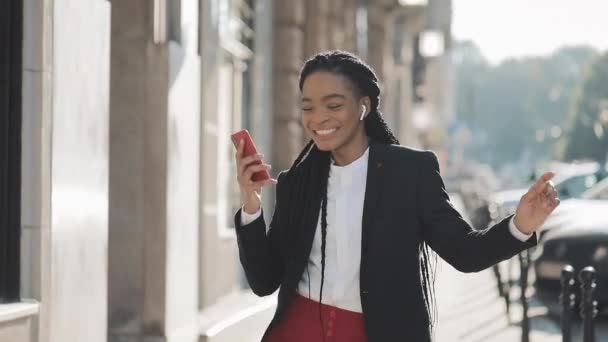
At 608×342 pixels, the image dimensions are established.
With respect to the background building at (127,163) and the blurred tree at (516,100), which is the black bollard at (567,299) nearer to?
the background building at (127,163)

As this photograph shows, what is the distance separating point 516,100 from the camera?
568 ft

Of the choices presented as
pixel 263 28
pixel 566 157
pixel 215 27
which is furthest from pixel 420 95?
pixel 215 27

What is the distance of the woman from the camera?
11.9 feet

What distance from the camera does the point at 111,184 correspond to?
8.91m

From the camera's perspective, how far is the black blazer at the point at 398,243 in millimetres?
3629

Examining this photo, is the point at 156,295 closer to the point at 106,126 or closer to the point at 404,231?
the point at 106,126

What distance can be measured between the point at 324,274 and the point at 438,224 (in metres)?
0.36

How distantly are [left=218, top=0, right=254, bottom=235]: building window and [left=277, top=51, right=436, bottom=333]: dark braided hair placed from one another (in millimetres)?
8776

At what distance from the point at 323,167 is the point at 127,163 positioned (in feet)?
16.9

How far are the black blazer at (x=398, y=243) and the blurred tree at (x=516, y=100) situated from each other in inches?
5929

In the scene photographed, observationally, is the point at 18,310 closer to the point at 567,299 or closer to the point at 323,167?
the point at 323,167

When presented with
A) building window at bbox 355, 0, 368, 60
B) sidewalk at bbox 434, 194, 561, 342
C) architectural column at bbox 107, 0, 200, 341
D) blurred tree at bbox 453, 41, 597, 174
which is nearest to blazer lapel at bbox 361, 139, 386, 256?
architectural column at bbox 107, 0, 200, 341

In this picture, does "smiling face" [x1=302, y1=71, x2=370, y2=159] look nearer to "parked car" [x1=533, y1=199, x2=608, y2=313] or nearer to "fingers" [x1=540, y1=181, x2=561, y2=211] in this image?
"fingers" [x1=540, y1=181, x2=561, y2=211]

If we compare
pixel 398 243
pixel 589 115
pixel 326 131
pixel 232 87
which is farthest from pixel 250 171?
pixel 589 115
